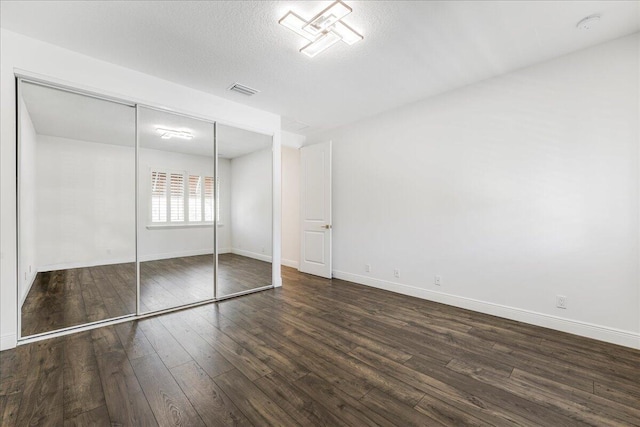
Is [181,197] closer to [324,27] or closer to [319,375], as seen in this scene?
[324,27]

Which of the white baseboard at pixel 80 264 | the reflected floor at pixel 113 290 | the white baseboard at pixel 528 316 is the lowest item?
the white baseboard at pixel 528 316

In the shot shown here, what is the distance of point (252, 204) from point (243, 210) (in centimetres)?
18

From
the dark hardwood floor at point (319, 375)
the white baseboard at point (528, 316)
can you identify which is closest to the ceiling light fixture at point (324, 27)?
the dark hardwood floor at point (319, 375)

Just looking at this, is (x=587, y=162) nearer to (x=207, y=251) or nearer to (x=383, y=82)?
(x=383, y=82)

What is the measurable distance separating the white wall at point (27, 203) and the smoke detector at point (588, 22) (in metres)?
4.99

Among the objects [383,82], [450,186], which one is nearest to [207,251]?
[383,82]

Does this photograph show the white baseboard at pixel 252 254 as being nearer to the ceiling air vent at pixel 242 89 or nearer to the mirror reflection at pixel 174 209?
the mirror reflection at pixel 174 209

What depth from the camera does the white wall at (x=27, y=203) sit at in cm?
246

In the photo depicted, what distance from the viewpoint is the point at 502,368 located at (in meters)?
2.12

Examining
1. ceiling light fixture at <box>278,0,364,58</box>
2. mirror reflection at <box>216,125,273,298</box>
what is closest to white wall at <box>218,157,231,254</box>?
mirror reflection at <box>216,125,273,298</box>

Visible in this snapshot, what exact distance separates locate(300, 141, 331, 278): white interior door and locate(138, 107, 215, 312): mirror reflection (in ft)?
6.54

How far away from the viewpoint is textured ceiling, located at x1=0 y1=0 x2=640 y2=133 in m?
2.10

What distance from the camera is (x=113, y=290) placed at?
314 cm

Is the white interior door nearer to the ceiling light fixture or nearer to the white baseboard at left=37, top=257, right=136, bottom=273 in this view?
the ceiling light fixture
